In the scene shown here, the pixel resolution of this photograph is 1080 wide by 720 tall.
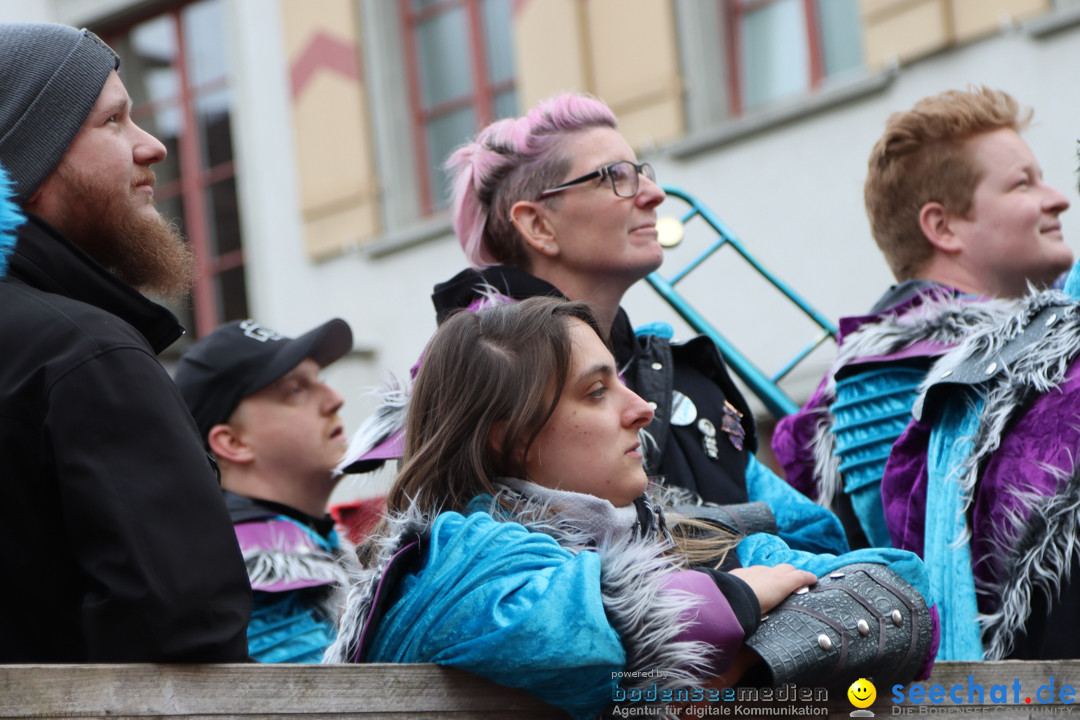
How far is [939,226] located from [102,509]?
7.91ft

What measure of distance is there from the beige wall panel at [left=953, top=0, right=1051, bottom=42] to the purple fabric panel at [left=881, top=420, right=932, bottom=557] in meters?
4.38

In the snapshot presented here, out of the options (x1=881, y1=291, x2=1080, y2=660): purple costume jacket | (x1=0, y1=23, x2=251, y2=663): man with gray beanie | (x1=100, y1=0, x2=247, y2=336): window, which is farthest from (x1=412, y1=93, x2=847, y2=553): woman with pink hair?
(x1=100, y1=0, x2=247, y2=336): window

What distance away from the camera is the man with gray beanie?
6.25 feet

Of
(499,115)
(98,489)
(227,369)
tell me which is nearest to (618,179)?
(227,369)

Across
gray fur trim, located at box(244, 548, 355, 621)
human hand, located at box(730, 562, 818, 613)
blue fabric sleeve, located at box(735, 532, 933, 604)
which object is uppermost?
human hand, located at box(730, 562, 818, 613)

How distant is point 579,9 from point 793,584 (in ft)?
22.8

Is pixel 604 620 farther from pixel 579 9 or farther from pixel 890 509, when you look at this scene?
pixel 579 9

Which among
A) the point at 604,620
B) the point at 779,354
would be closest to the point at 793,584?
the point at 604,620

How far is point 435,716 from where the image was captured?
1971 millimetres

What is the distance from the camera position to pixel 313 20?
33.2ft

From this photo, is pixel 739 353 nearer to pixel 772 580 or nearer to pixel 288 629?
pixel 288 629

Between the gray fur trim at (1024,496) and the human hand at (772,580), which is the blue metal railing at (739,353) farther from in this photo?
the human hand at (772,580)

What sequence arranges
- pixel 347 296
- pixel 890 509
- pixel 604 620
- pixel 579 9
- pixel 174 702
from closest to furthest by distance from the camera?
pixel 174 702 → pixel 604 620 → pixel 890 509 → pixel 579 9 → pixel 347 296

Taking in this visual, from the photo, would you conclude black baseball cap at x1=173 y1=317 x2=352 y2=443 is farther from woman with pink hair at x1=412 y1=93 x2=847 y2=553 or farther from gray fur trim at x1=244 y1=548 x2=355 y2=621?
woman with pink hair at x1=412 y1=93 x2=847 y2=553
